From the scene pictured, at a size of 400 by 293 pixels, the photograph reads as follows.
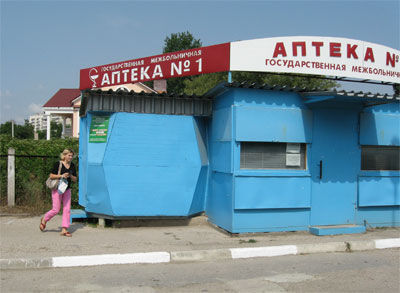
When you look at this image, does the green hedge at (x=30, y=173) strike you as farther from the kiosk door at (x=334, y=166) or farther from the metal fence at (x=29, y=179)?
the kiosk door at (x=334, y=166)

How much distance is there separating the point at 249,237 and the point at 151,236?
194 centimetres

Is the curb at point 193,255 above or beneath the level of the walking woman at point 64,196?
beneath

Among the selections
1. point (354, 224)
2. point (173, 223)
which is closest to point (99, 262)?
point (173, 223)

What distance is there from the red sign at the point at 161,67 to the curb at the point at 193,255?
366 centimetres

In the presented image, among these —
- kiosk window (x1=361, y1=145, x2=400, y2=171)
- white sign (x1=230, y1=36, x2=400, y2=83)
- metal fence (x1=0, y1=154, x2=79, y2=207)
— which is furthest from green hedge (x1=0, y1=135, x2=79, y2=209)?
kiosk window (x1=361, y1=145, x2=400, y2=171)

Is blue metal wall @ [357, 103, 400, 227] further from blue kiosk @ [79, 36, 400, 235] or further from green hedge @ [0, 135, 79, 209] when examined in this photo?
green hedge @ [0, 135, 79, 209]

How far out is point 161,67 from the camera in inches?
329

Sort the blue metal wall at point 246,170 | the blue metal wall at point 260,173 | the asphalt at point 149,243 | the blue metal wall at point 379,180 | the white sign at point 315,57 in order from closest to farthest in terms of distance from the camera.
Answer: the asphalt at point 149,243
the blue metal wall at point 260,173
the blue metal wall at point 246,170
the white sign at point 315,57
the blue metal wall at point 379,180

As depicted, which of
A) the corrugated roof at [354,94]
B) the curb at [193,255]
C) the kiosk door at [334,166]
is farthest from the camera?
the kiosk door at [334,166]

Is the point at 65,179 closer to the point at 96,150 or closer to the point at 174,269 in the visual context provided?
the point at 96,150

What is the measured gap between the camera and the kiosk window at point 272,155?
7.49 m

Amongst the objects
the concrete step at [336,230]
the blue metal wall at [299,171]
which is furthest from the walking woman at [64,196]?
the concrete step at [336,230]

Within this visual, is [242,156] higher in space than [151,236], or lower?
higher

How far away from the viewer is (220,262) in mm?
5902
